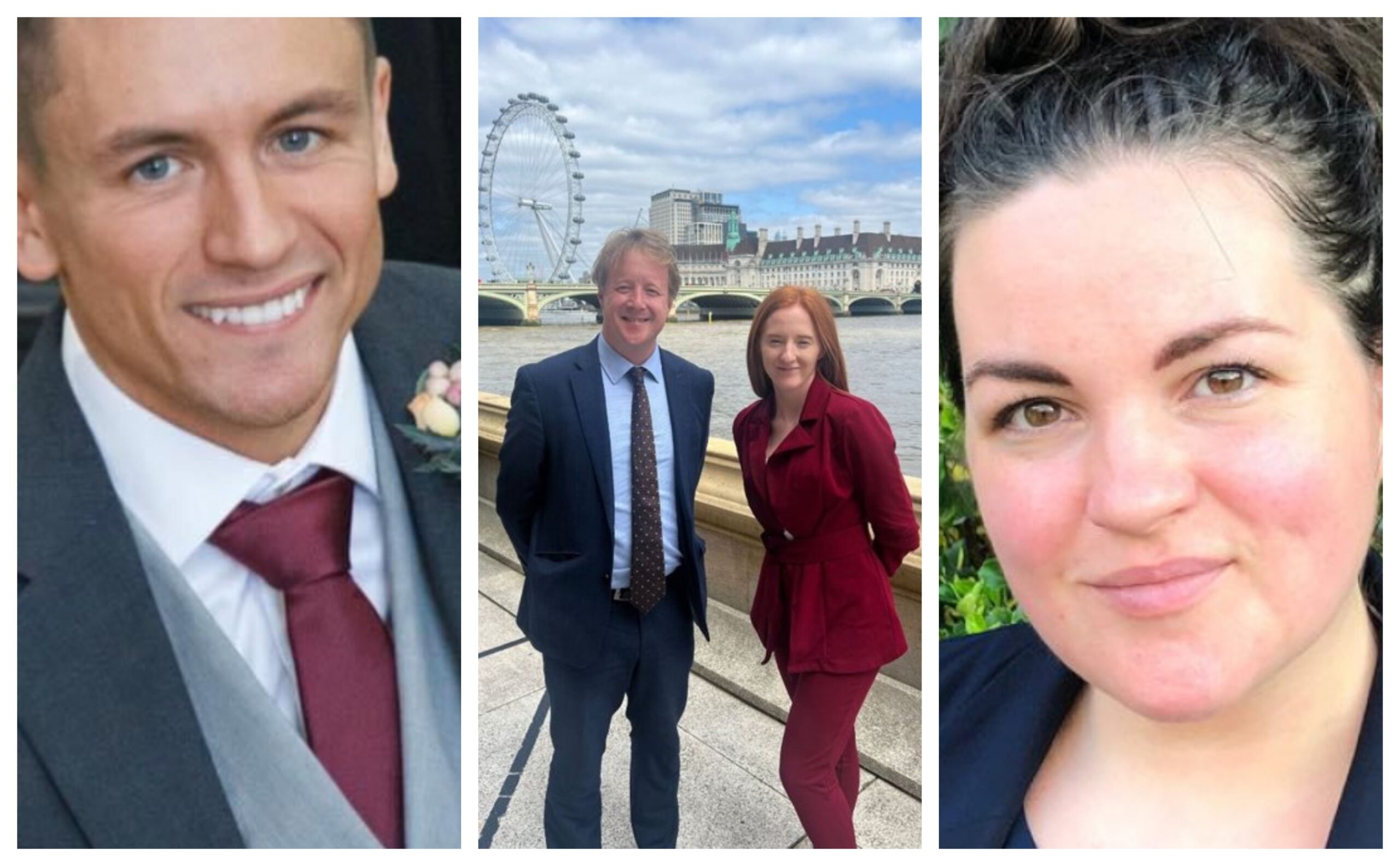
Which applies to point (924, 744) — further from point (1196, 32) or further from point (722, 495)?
point (1196, 32)

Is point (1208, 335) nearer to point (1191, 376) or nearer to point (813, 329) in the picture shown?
point (1191, 376)

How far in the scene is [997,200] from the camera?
1785 mm

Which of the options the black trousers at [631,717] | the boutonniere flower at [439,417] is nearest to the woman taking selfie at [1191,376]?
the black trousers at [631,717]

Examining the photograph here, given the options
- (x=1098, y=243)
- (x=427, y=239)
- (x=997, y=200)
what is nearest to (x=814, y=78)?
(x=997, y=200)

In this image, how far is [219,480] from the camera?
1.93 meters

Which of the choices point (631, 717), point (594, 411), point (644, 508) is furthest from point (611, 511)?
point (631, 717)

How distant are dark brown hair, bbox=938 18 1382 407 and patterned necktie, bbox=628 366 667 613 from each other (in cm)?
77

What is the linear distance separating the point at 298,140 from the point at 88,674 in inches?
52.0

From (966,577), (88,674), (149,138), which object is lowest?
(88,674)

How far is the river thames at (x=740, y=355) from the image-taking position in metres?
1.98

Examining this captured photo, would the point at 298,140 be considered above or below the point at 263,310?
above

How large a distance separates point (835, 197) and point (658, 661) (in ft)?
4.06

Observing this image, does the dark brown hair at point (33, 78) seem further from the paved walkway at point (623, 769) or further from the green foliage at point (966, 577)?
the green foliage at point (966, 577)

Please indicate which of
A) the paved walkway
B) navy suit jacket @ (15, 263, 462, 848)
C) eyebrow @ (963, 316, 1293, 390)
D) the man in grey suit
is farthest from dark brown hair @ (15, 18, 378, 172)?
eyebrow @ (963, 316, 1293, 390)
